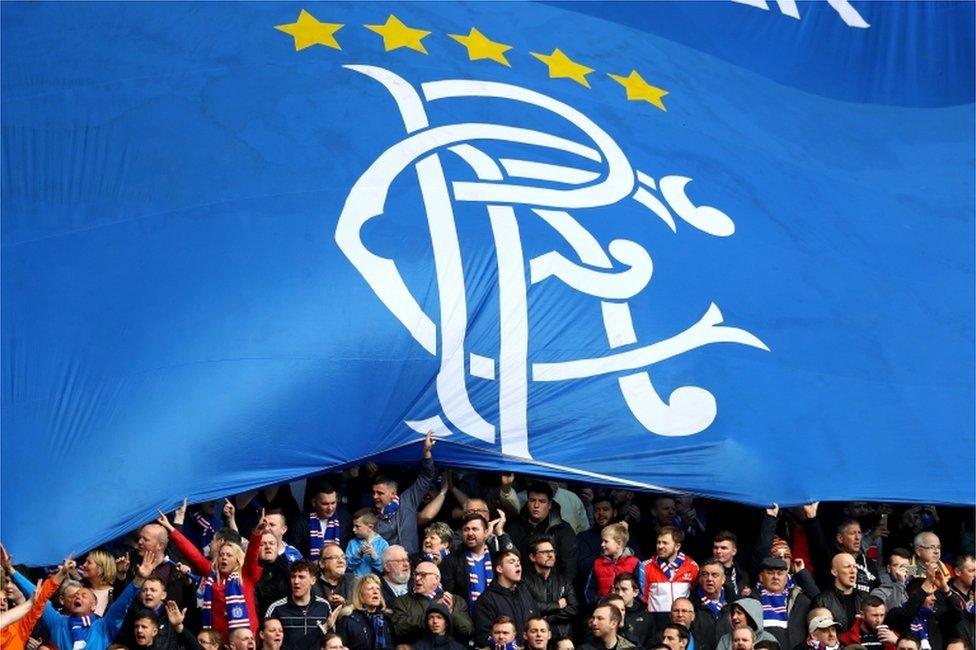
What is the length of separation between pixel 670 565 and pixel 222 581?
3350 mm

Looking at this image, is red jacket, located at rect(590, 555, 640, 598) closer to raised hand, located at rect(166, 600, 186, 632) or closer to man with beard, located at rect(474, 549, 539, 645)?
man with beard, located at rect(474, 549, 539, 645)

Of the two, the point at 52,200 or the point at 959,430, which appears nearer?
the point at 52,200

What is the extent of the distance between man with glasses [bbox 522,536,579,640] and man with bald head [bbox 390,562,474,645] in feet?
2.28

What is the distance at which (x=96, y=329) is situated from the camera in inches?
612

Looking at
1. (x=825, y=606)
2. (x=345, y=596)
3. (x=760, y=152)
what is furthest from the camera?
(x=760, y=152)

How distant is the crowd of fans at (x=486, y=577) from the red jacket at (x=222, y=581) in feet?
0.04

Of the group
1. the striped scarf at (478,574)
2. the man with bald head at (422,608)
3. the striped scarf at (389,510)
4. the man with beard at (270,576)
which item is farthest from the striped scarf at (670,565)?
the man with beard at (270,576)

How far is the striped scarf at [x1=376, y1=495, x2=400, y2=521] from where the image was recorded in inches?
618

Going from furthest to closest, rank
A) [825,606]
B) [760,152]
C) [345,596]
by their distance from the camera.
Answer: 1. [760,152]
2. [825,606]
3. [345,596]

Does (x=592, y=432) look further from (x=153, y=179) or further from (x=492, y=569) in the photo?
(x=153, y=179)

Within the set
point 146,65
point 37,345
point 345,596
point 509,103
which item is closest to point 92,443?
point 37,345

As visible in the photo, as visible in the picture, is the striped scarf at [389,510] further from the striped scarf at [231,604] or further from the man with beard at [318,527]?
the striped scarf at [231,604]

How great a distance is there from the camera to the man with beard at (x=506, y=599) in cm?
1484

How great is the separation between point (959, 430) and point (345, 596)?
5865mm
